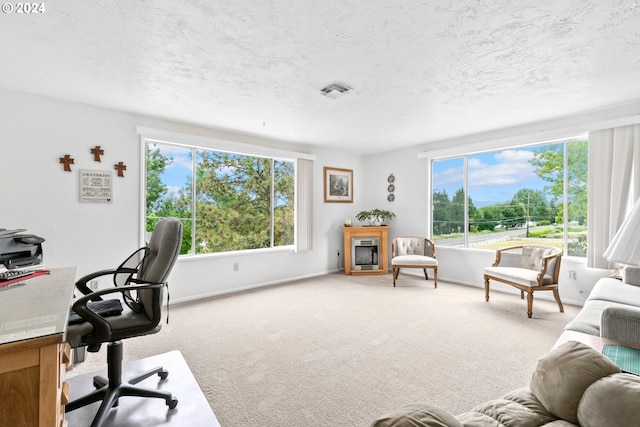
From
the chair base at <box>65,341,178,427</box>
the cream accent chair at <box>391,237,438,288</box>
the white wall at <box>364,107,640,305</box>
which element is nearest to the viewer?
the chair base at <box>65,341,178,427</box>

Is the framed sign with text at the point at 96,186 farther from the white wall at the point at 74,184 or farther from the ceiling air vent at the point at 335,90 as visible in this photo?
the ceiling air vent at the point at 335,90

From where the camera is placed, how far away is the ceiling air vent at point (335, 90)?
9.05 ft

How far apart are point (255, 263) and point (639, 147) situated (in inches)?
197

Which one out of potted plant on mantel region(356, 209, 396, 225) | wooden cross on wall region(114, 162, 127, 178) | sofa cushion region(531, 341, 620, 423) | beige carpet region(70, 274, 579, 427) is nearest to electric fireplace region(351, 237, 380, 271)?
potted plant on mantel region(356, 209, 396, 225)

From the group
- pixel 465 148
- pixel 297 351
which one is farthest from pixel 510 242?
pixel 297 351

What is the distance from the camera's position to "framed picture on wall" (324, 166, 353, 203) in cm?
570

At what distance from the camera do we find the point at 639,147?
322 centimetres

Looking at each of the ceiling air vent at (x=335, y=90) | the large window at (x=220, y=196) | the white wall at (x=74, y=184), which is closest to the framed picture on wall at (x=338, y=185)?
the large window at (x=220, y=196)

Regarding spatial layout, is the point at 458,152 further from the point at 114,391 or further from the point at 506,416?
the point at 114,391

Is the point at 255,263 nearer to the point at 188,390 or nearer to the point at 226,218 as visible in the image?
the point at 226,218

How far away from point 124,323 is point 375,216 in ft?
15.7

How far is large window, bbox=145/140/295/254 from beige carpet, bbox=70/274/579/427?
3.42 ft

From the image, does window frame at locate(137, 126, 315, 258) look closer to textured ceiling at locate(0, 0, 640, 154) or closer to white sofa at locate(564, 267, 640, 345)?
textured ceiling at locate(0, 0, 640, 154)

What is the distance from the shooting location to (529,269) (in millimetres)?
3812
